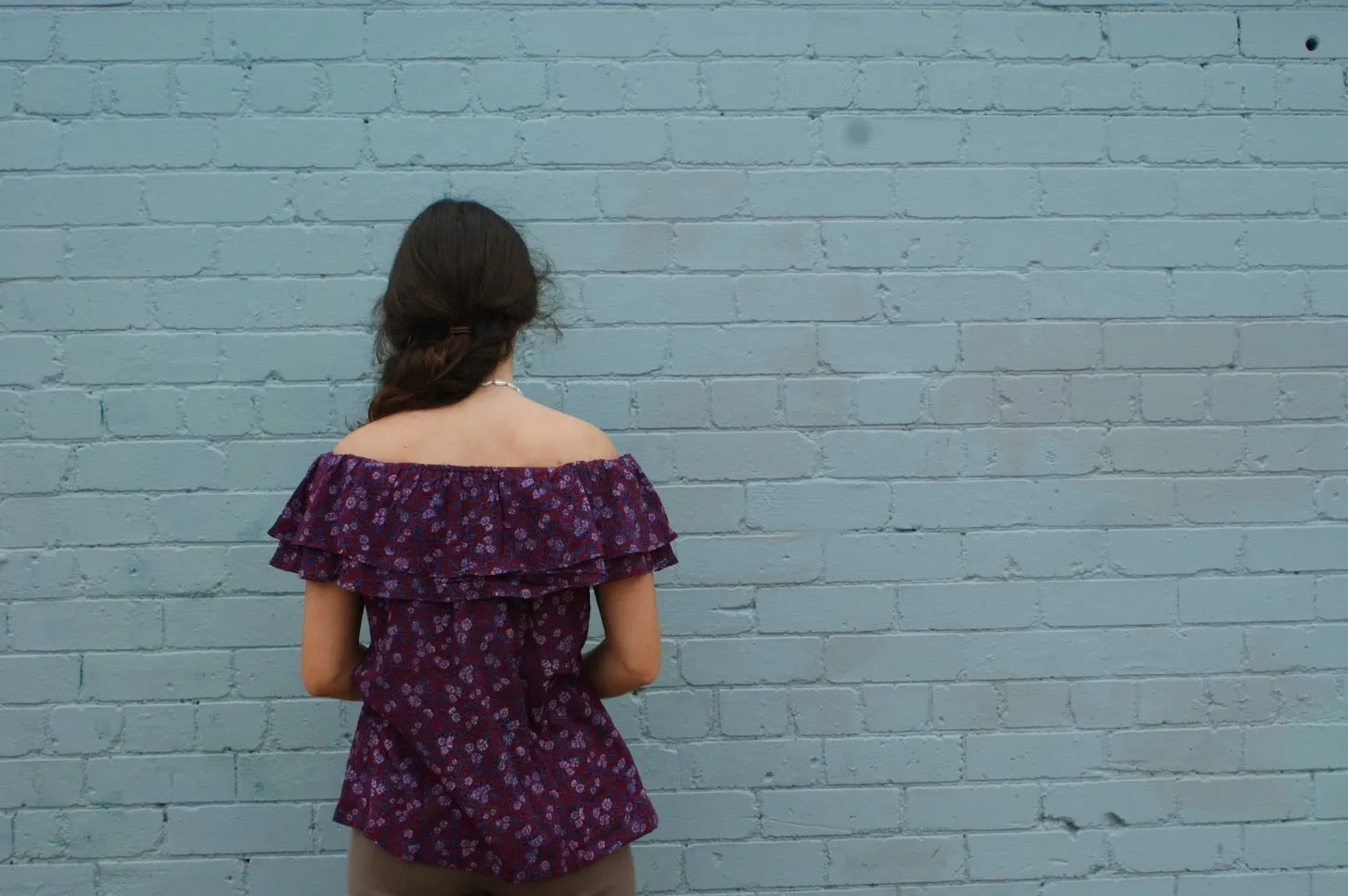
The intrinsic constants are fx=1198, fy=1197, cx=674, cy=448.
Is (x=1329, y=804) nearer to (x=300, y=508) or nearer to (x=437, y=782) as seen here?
(x=437, y=782)

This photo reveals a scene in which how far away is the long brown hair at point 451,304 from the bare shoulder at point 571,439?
13cm

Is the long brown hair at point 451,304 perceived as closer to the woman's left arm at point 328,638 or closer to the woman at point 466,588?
the woman at point 466,588

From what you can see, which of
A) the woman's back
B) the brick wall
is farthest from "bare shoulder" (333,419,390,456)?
the brick wall

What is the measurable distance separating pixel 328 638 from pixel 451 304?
2.02 ft

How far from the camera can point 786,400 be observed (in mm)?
2932

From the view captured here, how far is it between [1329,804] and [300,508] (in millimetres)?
2627

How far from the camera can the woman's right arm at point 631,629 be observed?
2100mm

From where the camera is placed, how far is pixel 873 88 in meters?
2.93

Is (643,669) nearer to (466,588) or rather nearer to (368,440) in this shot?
(466,588)

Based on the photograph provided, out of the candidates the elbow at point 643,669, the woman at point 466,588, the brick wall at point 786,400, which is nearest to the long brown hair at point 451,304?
the woman at point 466,588

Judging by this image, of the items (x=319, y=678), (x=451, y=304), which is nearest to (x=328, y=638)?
(x=319, y=678)

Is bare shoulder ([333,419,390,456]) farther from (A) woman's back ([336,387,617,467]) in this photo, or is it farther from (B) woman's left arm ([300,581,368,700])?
(B) woman's left arm ([300,581,368,700])

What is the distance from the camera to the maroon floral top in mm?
1954

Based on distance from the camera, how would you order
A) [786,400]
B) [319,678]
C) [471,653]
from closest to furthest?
[471,653]
[319,678]
[786,400]
